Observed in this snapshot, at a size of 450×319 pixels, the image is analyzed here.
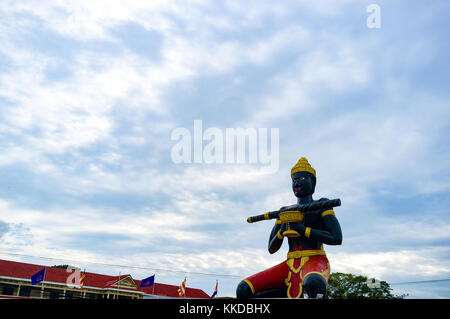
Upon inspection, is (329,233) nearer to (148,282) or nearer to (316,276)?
(316,276)

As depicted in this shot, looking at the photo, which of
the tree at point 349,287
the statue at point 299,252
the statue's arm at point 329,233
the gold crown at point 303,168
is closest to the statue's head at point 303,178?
the gold crown at point 303,168

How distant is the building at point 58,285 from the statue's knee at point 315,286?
14.5 meters

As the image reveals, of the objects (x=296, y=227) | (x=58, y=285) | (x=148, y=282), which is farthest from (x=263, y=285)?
(x=58, y=285)

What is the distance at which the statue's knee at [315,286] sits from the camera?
809 cm

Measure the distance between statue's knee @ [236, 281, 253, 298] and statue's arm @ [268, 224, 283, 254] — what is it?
1.25 meters

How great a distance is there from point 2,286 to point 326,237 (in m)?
20.2

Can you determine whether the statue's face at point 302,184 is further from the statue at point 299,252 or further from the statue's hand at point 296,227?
the statue's hand at point 296,227

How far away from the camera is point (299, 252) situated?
9.12 m

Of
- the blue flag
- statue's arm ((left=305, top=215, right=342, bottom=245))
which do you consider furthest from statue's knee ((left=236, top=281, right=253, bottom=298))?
the blue flag

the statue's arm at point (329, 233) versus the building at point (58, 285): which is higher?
the statue's arm at point (329, 233)
